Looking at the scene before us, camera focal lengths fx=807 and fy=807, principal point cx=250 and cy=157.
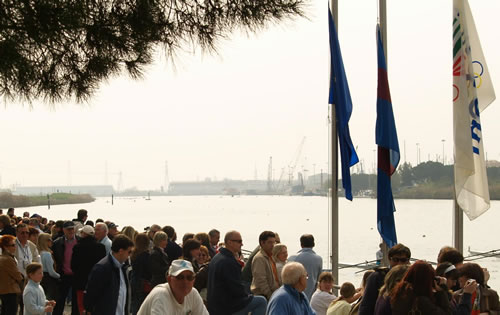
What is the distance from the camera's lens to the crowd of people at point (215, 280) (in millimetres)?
6160

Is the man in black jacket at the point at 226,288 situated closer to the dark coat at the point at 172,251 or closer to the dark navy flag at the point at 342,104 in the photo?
the dark coat at the point at 172,251

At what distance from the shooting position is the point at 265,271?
9836 millimetres

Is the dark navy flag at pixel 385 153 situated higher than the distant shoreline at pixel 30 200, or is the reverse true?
the dark navy flag at pixel 385 153

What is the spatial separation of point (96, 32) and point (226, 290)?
319 cm

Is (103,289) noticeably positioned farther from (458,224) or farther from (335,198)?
(458,224)

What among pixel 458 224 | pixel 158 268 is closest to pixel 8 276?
pixel 158 268

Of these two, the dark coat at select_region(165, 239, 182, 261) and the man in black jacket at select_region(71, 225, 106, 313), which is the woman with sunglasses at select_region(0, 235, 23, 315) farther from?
the dark coat at select_region(165, 239, 182, 261)

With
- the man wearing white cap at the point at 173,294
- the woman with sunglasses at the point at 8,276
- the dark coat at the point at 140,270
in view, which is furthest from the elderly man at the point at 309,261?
the man wearing white cap at the point at 173,294

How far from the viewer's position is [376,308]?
6480mm

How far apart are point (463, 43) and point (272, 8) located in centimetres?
414

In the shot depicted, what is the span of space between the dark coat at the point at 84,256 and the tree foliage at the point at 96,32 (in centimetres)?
311

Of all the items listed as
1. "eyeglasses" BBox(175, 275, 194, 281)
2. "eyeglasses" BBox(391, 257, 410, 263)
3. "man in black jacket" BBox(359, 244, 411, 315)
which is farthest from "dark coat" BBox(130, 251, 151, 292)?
"eyeglasses" BBox(175, 275, 194, 281)

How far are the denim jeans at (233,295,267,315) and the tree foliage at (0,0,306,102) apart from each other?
289 centimetres

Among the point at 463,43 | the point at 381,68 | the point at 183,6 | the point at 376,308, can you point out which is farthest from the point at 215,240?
the point at 376,308
